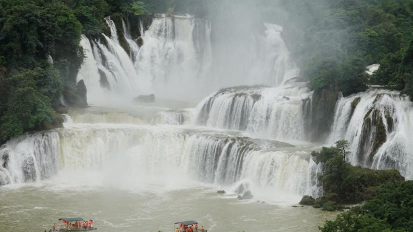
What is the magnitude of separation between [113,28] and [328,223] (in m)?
42.7

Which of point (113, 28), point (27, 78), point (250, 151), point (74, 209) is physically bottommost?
point (74, 209)

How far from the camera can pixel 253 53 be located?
2638 inches

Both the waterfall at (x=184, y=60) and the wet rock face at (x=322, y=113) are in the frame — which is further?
the waterfall at (x=184, y=60)

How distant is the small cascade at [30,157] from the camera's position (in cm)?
4250

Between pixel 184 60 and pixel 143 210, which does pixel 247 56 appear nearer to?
pixel 184 60

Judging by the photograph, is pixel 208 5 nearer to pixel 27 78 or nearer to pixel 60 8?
pixel 60 8

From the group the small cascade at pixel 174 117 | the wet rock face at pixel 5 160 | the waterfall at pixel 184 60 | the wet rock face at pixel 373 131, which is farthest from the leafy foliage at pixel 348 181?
the waterfall at pixel 184 60

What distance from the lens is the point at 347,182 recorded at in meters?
35.6

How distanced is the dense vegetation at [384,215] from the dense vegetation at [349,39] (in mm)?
12228

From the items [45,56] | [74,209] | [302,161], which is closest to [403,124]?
[302,161]

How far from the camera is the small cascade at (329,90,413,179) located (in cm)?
3759

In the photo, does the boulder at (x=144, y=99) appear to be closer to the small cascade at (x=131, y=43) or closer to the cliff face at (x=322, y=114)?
the small cascade at (x=131, y=43)

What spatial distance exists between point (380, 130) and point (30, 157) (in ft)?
71.3

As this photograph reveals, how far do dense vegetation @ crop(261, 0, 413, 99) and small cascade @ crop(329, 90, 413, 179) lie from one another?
1.43 m
